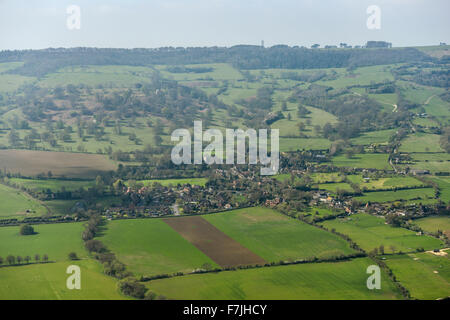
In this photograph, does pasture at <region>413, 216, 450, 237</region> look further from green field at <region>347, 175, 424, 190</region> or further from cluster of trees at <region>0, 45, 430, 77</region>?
cluster of trees at <region>0, 45, 430, 77</region>

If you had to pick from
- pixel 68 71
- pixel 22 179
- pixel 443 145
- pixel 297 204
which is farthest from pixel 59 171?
pixel 68 71

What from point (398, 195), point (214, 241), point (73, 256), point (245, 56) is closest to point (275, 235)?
point (214, 241)

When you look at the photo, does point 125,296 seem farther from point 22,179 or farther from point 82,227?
point 22,179

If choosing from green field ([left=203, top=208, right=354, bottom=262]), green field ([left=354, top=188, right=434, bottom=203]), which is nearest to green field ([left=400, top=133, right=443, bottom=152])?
green field ([left=354, top=188, right=434, bottom=203])

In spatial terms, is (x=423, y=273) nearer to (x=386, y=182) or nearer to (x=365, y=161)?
(x=386, y=182)

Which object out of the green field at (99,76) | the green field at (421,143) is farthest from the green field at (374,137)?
the green field at (99,76)
